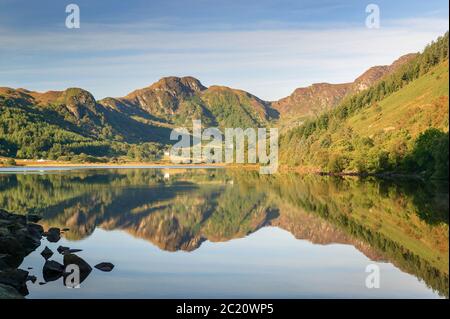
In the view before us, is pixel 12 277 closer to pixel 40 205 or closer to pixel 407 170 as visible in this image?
pixel 40 205

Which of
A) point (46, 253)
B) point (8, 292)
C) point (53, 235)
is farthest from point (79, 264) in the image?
point (53, 235)

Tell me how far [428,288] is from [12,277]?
86.8 feet

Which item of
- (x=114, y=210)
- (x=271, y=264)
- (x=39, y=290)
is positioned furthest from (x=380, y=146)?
(x=39, y=290)

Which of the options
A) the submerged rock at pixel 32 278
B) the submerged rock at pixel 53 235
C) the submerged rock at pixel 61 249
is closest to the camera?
the submerged rock at pixel 32 278

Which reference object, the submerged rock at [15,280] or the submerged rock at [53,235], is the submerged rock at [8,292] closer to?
the submerged rock at [15,280]

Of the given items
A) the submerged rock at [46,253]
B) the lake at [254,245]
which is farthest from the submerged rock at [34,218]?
the submerged rock at [46,253]

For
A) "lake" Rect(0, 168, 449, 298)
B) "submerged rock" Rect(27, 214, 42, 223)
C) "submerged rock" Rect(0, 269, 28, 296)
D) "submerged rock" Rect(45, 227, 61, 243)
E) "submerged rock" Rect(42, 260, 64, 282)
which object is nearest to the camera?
"submerged rock" Rect(0, 269, 28, 296)

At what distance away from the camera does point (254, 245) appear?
163 ft

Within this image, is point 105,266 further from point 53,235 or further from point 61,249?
point 53,235

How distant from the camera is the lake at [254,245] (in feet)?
105

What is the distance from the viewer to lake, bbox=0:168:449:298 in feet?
105

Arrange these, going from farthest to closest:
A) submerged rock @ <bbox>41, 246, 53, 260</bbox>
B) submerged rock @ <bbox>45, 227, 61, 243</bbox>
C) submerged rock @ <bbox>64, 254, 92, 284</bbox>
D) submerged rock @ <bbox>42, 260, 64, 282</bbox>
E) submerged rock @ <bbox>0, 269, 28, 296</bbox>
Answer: submerged rock @ <bbox>45, 227, 61, 243</bbox>, submerged rock @ <bbox>41, 246, 53, 260</bbox>, submerged rock @ <bbox>64, 254, 92, 284</bbox>, submerged rock @ <bbox>42, 260, 64, 282</bbox>, submerged rock @ <bbox>0, 269, 28, 296</bbox>

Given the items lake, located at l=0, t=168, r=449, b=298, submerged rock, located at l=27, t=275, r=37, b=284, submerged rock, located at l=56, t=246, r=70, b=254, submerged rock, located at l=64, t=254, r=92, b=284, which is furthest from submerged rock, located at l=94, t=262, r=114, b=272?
submerged rock, located at l=56, t=246, r=70, b=254

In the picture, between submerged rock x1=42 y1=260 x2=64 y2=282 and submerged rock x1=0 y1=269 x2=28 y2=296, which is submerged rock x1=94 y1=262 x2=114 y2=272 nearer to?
submerged rock x1=42 y1=260 x2=64 y2=282
